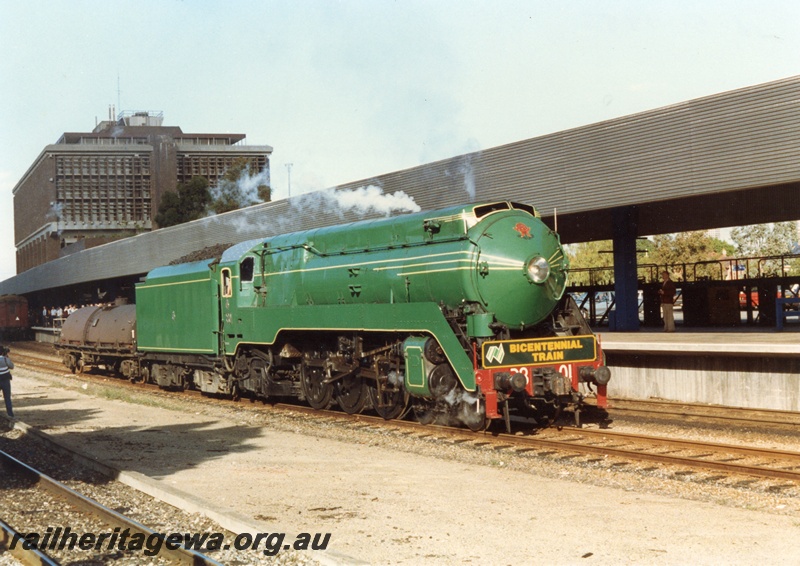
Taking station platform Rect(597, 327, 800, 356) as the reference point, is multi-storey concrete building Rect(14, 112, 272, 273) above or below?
above

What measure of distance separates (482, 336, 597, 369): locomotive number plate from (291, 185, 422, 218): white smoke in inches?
A: 316

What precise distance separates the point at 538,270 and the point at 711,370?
522 cm

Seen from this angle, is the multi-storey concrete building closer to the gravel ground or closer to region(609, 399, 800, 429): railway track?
region(609, 399, 800, 429): railway track

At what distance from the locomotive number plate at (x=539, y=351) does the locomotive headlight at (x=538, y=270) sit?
3.17ft

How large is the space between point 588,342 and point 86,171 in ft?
265

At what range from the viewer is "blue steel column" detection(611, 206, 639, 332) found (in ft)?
67.5

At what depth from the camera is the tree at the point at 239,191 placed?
66963 millimetres

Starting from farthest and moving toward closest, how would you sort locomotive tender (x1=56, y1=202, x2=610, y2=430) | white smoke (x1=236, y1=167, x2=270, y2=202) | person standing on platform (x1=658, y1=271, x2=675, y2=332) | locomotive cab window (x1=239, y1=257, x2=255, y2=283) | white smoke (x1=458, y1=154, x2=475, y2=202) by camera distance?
white smoke (x1=236, y1=167, x2=270, y2=202), person standing on platform (x1=658, y1=271, x2=675, y2=332), white smoke (x1=458, y1=154, x2=475, y2=202), locomotive cab window (x1=239, y1=257, x2=255, y2=283), locomotive tender (x1=56, y1=202, x2=610, y2=430)

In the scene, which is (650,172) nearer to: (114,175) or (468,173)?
(468,173)

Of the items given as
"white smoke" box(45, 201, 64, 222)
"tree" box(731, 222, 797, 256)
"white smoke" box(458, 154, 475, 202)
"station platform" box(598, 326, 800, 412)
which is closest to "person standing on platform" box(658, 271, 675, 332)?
"station platform" box(598, 326, 800, 412)

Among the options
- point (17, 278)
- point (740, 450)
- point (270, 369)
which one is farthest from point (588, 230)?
point (17, 278)

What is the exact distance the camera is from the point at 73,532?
26.1 ft

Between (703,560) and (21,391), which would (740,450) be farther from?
(21,391)

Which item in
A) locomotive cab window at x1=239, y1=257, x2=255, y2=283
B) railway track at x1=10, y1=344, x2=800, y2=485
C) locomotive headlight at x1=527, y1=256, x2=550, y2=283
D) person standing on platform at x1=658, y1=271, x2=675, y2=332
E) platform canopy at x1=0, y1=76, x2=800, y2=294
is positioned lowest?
railway track at x1=10, y1=344, x2=800, y2=485
